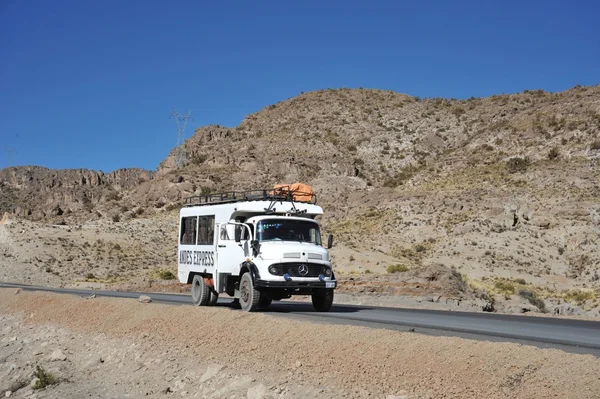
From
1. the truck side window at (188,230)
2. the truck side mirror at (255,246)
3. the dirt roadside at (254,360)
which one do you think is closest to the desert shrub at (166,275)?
the dirt roadside at (254,360)

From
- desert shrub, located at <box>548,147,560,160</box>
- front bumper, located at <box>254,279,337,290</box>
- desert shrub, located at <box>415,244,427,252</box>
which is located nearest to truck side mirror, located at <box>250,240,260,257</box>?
front bumper, located at <box>254,279,337,290</box>

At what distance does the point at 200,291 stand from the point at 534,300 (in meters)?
19.2

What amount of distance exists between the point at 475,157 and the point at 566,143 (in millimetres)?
10040

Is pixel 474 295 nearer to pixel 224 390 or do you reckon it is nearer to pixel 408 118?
pixel 224 390

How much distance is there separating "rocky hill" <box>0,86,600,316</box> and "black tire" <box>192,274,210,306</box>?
21101 millimetres

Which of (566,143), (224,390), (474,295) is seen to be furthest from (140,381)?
(566,143)

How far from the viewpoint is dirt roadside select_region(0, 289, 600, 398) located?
8.89m

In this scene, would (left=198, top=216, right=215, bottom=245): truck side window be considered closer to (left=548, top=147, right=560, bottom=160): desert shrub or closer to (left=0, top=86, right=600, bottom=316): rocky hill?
(left=0, top=86, right=600, bottom=316): rocky hill

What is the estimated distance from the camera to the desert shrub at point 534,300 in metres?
30.1

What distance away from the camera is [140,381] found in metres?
14.8

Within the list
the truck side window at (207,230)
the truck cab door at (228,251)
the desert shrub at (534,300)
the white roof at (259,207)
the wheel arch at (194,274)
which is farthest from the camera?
the desert shrub at (534,300)

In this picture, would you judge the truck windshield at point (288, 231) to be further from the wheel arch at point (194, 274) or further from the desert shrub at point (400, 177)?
the desert shrub at point (400, 177)

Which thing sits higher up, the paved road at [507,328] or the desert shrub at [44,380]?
the paved road at [507,328]

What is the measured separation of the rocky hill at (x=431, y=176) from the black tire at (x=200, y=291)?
69.2 ft
